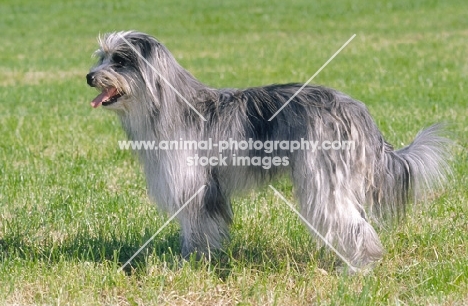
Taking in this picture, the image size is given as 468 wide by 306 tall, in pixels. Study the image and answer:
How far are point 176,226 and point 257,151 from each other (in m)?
1.44

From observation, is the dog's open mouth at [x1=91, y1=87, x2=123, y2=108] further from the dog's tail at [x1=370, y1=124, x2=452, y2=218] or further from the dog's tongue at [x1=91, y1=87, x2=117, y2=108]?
the dog's tail at [x1=370, y1=124, x2=452, y2=218]

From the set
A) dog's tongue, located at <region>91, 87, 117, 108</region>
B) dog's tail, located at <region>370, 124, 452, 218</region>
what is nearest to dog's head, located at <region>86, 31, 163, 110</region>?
dog's tongue, located at <region>91, 87, 117, 108</region>

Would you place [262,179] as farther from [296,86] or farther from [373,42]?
[373,42]

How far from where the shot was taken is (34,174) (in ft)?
26.7

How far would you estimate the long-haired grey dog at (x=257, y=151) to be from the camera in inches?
205

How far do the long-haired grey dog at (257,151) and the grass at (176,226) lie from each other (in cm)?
33

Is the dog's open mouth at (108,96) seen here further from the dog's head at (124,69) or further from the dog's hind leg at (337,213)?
the dog's hind leg at (337,213)

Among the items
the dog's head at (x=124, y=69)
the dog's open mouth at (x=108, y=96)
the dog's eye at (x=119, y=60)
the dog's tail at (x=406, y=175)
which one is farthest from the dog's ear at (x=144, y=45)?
the dog's tail at (x=406, y=175)

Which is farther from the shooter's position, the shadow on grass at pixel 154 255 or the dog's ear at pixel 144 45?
the shadow on grass at pixel 154 255

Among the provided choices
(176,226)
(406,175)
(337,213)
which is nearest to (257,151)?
(337,213)

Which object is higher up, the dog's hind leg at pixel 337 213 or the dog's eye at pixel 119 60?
the dog's eye at pixel 119 60

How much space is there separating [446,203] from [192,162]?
2601mm

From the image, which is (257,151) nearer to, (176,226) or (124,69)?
(124,69)

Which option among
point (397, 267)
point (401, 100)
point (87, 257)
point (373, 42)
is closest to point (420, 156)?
point (397, 267)
